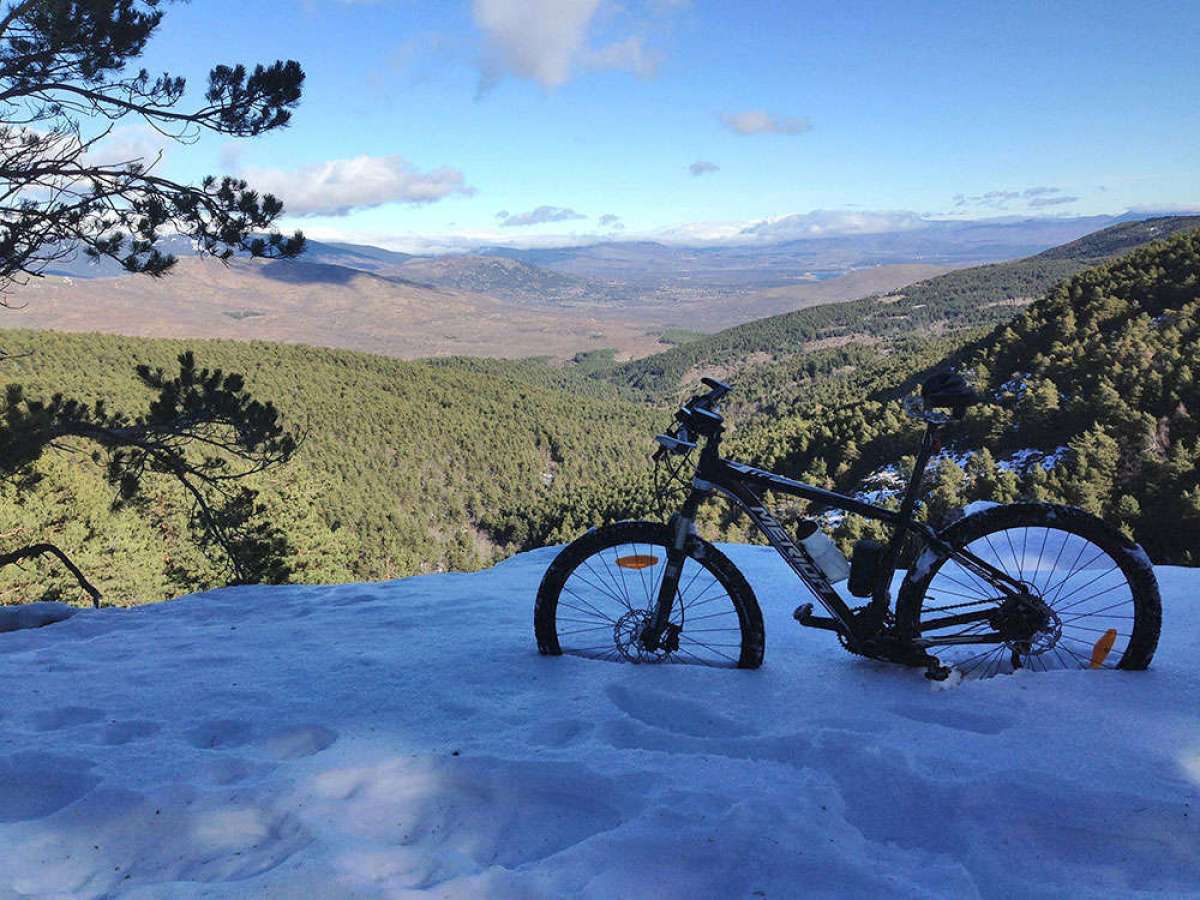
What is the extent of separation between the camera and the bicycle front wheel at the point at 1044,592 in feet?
9.95

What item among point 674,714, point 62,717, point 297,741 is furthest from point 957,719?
point 62,717

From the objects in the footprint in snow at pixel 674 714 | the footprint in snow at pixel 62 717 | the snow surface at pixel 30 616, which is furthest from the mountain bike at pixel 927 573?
the snow surface at pixel 30 616


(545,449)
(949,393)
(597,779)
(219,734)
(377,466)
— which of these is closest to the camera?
(597,779)

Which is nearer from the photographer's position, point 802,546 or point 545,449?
point 802,546

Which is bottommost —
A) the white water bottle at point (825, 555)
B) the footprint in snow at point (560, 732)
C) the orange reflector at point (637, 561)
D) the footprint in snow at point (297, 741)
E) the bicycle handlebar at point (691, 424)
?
the footprint in snow at point (297, 741)

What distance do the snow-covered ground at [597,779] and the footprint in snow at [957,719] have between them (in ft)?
0.05

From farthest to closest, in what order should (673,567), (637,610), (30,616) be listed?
(30,616) → (637,610) → (673,567)

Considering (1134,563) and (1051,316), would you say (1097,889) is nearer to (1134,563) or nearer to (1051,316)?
(1134,563)

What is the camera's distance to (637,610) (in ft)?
12.2

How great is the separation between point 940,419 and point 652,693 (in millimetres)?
1771

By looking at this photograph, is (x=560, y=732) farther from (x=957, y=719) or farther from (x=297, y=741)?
(x=957, y=719)

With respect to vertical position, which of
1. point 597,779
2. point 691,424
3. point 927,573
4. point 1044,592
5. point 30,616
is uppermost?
point 691,424

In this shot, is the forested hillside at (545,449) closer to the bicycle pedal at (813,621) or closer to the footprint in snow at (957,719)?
the bicycle pedal at (813,621)

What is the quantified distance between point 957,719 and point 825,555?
2.82 ft
